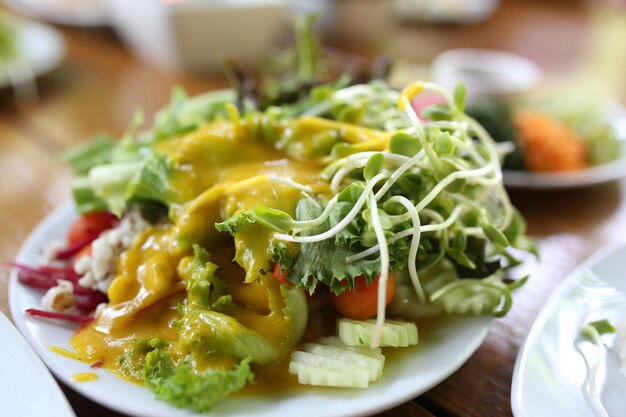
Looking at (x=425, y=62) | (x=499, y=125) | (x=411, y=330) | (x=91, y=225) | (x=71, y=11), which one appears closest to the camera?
(x=411, y=330)

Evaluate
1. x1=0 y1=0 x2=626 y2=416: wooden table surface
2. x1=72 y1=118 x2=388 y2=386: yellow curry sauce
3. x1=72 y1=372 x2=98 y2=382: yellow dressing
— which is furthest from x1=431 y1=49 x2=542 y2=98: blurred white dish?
x1=72 y1=372 x2=98 y2=382: yellow dressing

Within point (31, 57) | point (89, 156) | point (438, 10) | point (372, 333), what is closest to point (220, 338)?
point (372, 333)

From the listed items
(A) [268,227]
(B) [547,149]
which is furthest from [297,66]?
(A) [268,227]

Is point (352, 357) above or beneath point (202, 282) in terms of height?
beneath

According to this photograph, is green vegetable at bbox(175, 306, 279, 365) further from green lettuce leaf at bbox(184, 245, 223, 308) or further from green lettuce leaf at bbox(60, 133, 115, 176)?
green lettuce leaf at bbox(60, 133, 115, 176)

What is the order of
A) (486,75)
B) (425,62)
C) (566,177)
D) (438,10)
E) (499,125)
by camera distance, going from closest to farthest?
(566,177), (499,125), (486,75), (425,62), (438,10)

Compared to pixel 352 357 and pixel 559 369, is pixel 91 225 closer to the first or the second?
pixel 352 357

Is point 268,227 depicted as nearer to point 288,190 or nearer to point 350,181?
point 288,190
